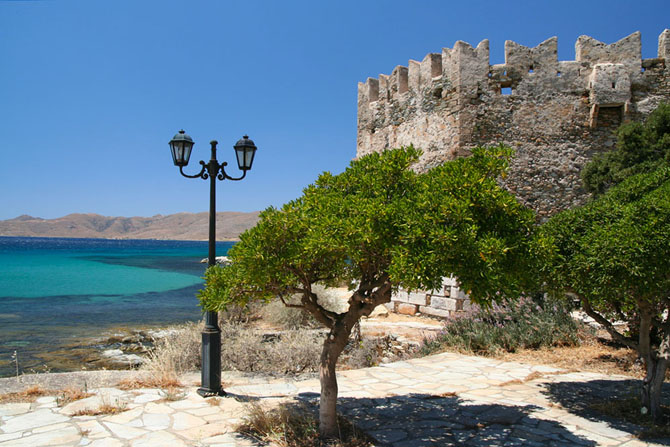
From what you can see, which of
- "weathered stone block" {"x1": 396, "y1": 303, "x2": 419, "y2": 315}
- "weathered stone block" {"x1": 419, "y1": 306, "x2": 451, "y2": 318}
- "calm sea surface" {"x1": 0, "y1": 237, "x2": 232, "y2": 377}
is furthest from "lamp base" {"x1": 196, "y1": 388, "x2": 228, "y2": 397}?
"weathered stone block" {"x1": 396, "y1": 303, "x2": 419, "y2": 315}

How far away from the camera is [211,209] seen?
632 cm

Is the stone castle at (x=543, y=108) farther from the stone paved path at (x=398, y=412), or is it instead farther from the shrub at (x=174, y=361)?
the shrub at (x=174, y=361)

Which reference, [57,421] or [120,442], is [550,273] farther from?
[57,421]

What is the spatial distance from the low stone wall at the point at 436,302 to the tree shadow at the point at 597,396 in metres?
4.48

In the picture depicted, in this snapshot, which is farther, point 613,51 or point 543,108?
point 543,108

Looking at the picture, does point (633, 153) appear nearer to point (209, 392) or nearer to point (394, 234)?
point (394, 234)

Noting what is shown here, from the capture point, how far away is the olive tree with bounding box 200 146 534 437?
11.0 feet

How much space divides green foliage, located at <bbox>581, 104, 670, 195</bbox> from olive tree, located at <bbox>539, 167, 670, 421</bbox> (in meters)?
5.84

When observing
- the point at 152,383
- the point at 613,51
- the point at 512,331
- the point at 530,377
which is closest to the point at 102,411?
the point at 152,383

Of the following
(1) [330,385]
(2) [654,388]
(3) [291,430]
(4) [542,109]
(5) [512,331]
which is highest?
(4) [542,109]

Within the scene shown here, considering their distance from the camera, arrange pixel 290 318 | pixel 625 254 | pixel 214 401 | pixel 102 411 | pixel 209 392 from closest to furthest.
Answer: pixel 625 254 → pixel 102 411 → pixel 214 401 → pixel 209 392 → pixel 290 318

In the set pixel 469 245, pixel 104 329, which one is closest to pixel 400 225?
pixel 469 245

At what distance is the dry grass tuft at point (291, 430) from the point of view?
13.7ft

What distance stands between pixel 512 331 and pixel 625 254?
16.2 ft
